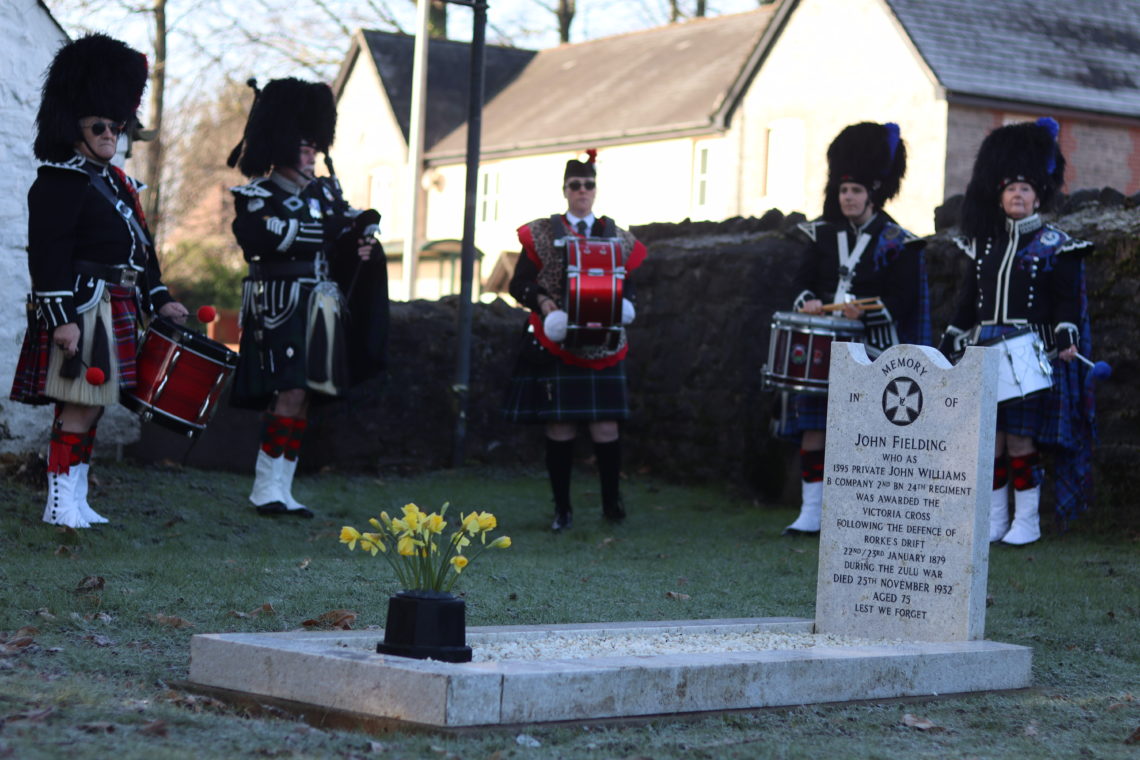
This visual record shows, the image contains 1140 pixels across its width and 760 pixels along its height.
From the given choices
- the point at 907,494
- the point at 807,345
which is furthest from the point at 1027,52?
the point at 907,494

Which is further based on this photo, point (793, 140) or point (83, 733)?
point (793, 140)

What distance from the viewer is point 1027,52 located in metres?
26.7

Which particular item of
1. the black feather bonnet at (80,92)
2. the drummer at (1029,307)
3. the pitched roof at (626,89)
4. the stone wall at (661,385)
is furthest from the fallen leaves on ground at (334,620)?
the pitched roof at (626,89)

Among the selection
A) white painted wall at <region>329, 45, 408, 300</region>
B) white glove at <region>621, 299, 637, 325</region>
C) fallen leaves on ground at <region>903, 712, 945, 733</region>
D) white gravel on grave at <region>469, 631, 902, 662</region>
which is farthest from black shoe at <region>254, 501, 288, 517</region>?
white painted wall at <region>329, 45, 408, 300</region>

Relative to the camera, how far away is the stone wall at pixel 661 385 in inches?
404

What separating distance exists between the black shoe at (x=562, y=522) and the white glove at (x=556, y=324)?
0.95m

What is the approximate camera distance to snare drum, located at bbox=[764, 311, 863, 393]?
330 inches

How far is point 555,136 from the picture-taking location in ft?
106

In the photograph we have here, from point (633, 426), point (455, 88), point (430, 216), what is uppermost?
point (455, 88)

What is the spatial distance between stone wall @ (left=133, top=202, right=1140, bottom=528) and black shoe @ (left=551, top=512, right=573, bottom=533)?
138cm

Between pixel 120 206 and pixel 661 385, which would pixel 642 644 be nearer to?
pixel 120 206

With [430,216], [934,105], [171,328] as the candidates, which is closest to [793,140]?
[934,105]

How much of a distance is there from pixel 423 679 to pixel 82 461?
13.0ft

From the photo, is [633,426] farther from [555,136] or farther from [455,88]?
[455,88]
